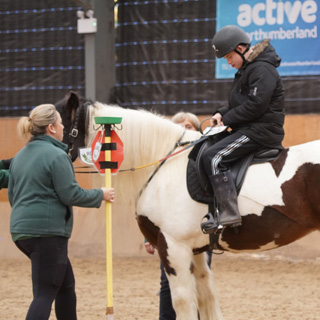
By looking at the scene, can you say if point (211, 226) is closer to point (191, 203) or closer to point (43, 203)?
point (191, 203)

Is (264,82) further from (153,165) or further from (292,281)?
(292,281)

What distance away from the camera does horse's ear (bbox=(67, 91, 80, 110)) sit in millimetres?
4844

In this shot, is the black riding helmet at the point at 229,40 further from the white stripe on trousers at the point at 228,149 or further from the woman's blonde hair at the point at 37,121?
the woman's blonde hair at the point at 37,121

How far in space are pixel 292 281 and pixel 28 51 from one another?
A: 18.3ft

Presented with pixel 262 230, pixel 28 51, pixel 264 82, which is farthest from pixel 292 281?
pixel 28 51

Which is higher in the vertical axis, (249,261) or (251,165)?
(251,165)

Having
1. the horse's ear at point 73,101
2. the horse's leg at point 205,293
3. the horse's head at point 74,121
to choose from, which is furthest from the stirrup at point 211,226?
the horse's ear at point 73,101

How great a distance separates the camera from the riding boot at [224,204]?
4.26 meters

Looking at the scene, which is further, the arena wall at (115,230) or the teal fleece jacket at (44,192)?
the arena wall at (115,230)

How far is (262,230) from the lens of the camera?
4398 mm

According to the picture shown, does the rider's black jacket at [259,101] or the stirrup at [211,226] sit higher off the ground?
the rider's black jacket at [259,101]

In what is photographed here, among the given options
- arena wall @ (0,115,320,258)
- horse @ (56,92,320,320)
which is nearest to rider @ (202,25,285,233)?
horse @ (56,92,320,320)

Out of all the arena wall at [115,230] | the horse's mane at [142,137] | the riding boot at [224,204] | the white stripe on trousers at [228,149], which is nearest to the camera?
the riding boot at [224,204]

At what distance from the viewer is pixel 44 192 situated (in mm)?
4039
